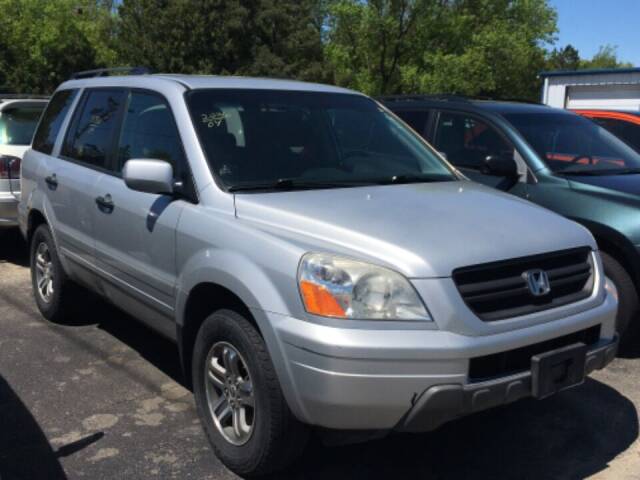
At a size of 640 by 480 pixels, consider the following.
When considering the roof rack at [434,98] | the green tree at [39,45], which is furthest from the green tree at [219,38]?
the roof rack at [434,98]

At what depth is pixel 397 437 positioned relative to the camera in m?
3.64

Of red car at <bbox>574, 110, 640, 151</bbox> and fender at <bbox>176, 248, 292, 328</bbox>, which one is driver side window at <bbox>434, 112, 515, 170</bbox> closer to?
fender at <bbox>176, 248, 292, 328</bbox>

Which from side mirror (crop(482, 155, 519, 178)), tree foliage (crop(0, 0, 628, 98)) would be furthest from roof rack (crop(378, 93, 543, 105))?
tree foliage (crop(0, 0, 628, 98))

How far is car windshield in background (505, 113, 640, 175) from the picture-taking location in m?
5.39

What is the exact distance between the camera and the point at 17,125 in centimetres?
766

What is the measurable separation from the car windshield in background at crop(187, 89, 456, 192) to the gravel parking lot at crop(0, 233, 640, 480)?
1360 mm

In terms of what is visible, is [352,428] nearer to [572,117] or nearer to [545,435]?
[545,435]

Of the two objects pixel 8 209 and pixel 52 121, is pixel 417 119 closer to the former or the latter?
pixel 52 121

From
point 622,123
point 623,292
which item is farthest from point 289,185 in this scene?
point 622,123

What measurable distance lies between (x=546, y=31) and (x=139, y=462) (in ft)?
136

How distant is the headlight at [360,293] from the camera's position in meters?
2.67

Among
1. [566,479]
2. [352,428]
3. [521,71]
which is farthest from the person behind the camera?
→ [521,71]

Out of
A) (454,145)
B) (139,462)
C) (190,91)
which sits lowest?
(139,462)

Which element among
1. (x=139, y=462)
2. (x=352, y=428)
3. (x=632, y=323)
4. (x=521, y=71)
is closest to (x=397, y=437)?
(x=352, y=428)
